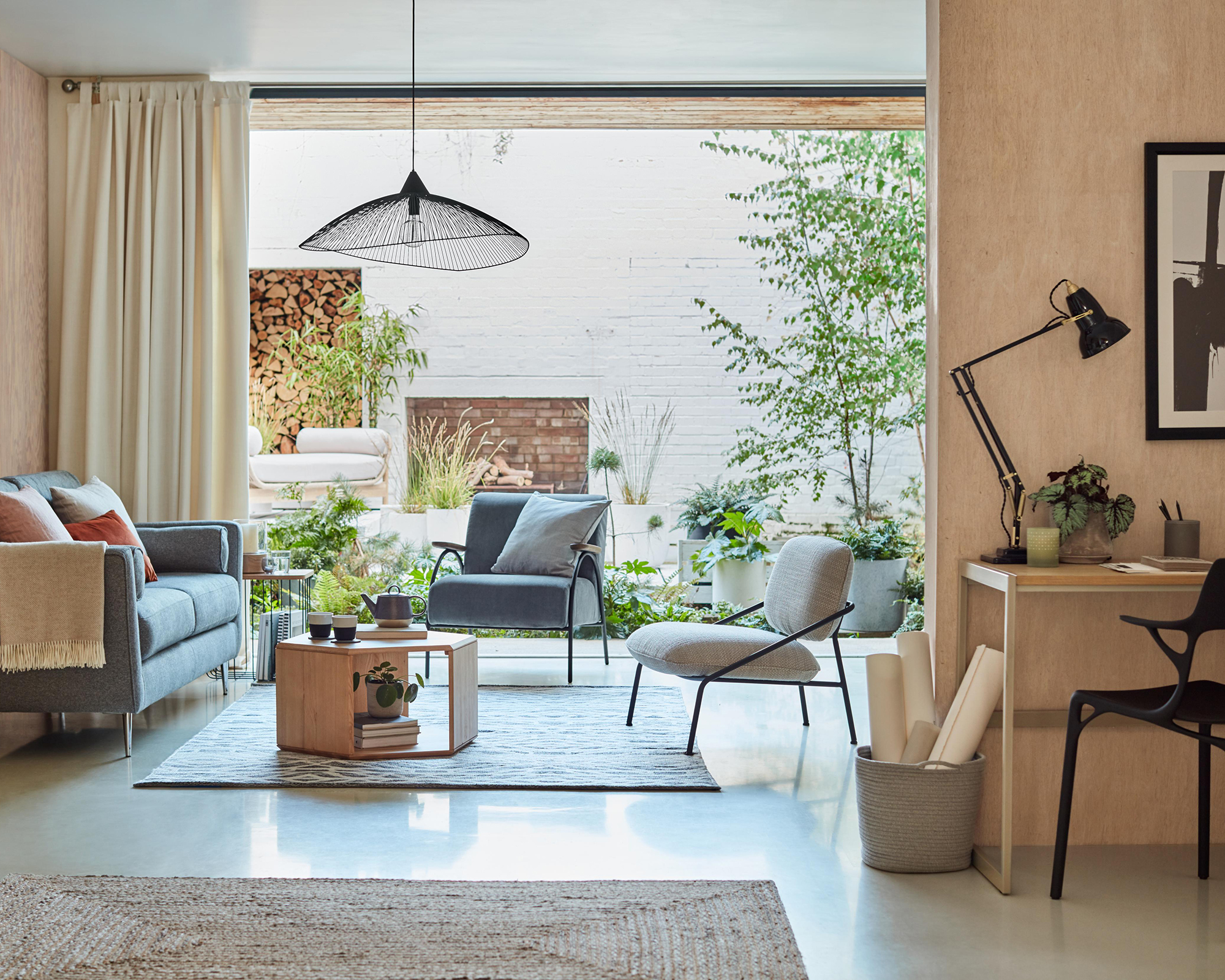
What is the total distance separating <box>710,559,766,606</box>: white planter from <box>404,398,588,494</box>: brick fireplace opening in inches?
88.0

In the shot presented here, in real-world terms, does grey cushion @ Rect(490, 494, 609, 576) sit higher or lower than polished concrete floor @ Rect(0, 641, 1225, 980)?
higher

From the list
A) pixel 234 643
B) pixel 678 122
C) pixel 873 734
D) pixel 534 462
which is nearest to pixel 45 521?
pixel 234 643

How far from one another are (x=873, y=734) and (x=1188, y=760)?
0.93m

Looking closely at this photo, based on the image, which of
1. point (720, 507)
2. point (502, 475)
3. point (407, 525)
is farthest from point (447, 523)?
point (720, 507)

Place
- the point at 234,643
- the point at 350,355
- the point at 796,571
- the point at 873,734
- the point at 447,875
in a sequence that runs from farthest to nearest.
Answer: the point at 350,355
the point at 234,643
the point at 796,571
the point at 873,734
the point at 447,875

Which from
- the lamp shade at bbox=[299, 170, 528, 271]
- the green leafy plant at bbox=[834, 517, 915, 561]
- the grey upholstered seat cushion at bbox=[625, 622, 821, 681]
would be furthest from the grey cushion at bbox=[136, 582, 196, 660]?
the green leafy plant at bbox=[834, 517, 915, 561]

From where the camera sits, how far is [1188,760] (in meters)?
3.02

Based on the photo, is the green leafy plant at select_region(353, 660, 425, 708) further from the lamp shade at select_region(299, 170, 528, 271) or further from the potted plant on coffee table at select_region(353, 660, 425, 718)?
the lamp shade at select_region(299, 170, 528, 271)

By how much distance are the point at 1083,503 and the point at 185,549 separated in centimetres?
363

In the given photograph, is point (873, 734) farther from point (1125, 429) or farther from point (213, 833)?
point (213, 833)

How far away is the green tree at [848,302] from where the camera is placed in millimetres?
6508

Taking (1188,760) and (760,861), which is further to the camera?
(1188,760)

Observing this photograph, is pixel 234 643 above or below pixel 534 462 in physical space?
below

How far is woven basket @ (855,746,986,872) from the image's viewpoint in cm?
271
